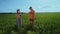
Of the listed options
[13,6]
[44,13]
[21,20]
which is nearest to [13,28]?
[21,20]

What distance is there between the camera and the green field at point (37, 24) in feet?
12.0

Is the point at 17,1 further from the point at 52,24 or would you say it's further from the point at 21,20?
the point at 52,24

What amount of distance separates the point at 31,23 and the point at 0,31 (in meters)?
0.65

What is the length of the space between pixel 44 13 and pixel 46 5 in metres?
0.17

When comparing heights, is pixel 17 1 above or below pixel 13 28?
above

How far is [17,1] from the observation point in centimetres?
380

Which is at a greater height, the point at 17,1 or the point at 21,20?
the point at 17,1

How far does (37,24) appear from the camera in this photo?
12.2ft

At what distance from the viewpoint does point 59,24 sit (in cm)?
371

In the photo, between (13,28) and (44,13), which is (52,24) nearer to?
(44,13)

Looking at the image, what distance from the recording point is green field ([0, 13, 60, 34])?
3.65 m

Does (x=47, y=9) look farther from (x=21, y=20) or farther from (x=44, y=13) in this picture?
(x=21, y=20)

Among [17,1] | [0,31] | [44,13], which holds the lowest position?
[0,31]

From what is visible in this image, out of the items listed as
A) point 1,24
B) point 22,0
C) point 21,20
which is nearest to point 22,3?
point 22,0
